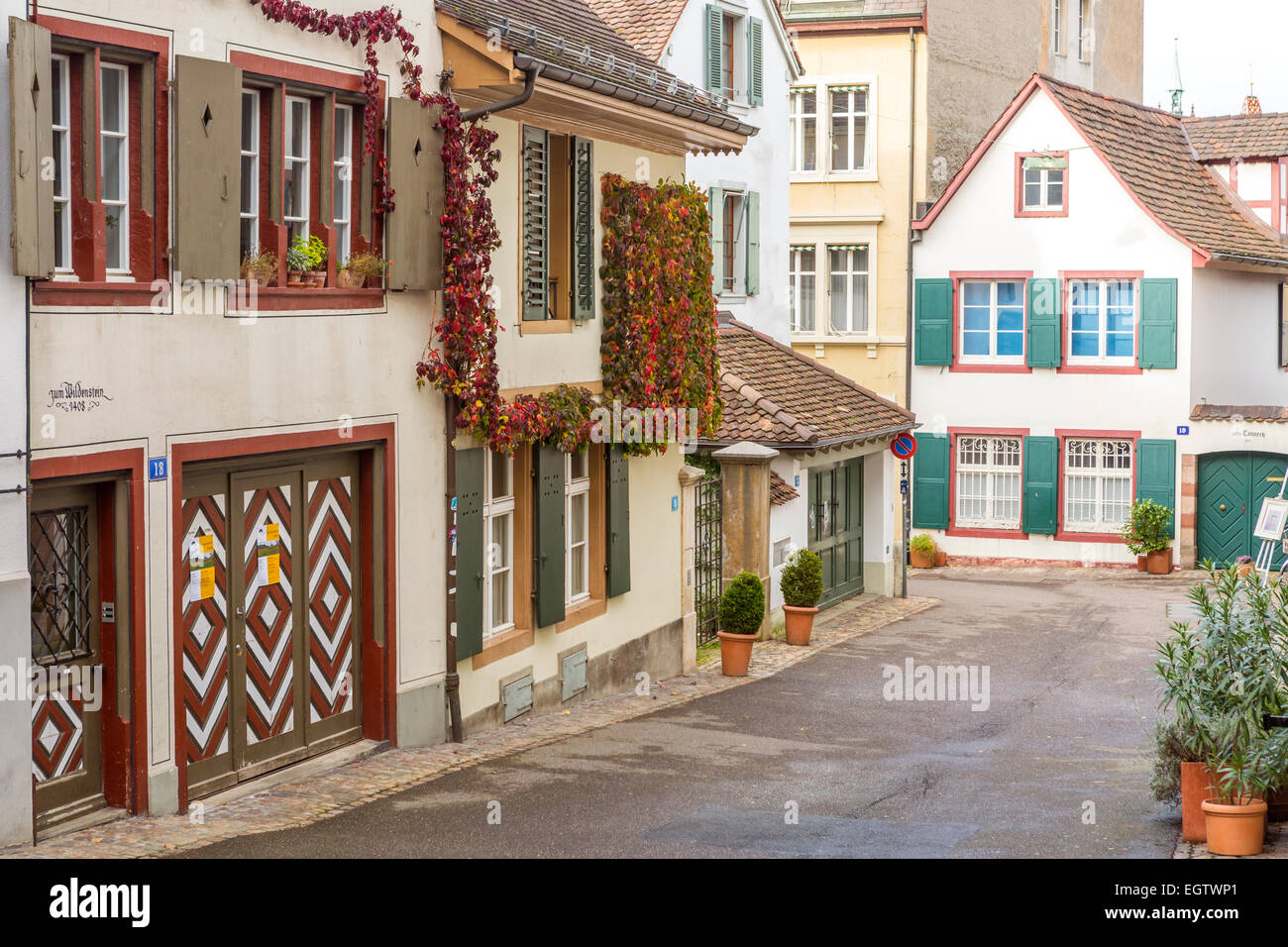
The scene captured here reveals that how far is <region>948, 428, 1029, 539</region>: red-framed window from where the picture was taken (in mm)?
32844

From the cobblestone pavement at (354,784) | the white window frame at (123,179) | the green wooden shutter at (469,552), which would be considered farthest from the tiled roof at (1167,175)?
the white window frame at (123,179)

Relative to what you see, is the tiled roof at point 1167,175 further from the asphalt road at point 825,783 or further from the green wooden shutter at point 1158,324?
the asphalt road at point 825,783

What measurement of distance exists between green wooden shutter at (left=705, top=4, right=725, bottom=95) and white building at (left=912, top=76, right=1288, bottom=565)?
8.20 meters

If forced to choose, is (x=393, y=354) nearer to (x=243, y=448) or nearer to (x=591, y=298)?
(x=243, y=448)

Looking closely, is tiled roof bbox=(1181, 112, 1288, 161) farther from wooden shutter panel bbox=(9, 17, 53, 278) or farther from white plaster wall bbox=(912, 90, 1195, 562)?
wooden shutter panel bbox=(9, 17, 53, 278)

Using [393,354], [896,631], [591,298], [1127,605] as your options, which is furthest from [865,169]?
[393,354]

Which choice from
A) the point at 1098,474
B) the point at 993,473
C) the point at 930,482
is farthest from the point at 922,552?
the point at 1098,474

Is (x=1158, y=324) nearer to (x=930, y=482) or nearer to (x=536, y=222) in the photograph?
(x=930, y=482)

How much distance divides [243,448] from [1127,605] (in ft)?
63.2

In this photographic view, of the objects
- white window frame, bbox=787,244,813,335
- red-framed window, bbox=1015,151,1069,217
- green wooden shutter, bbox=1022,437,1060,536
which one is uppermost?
red-framed window, bbox=1015,151,1069,217

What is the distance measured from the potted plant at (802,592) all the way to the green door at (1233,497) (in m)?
12.4

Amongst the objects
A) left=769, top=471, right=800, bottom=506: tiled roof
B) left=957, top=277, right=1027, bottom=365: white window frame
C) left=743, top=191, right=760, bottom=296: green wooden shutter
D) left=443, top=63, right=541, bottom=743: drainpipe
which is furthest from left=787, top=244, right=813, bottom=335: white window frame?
left=443, top=63, right=541, bottom=743: drainpipe

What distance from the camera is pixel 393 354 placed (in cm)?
1263

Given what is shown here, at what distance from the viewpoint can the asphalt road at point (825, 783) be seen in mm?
10500
